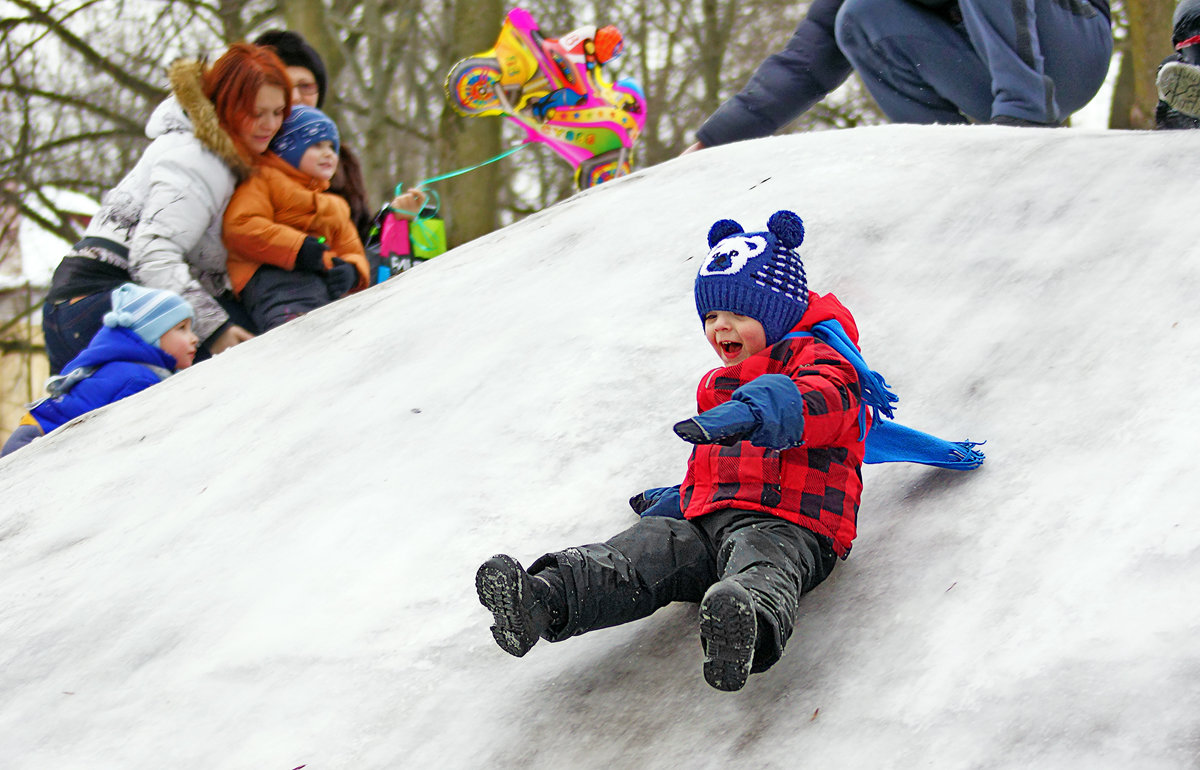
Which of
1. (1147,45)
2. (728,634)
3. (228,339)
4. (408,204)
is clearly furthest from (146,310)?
(1147,45)

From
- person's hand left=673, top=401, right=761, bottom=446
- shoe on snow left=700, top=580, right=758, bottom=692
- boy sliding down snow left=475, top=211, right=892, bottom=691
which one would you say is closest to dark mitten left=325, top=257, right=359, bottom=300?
boy sliding down snow left=475, top=211, right=892, bottom=691

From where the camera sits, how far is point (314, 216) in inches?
171

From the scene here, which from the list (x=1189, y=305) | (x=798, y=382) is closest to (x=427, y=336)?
(x=798, y=382)

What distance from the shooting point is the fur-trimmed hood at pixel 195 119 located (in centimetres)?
409

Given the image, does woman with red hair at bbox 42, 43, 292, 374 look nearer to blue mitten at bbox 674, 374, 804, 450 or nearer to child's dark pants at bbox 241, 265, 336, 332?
child's dark pants at bbox 241, 265, 336, 332

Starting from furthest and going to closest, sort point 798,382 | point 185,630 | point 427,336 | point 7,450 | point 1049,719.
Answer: point 7,450 < point 427,336 < point 185,630 < point 798,382 < point 1049,719

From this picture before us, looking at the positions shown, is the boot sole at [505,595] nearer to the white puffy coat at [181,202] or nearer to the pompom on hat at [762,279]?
the pompom on hat at [762,279]

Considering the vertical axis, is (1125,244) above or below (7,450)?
above

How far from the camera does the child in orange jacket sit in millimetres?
4137

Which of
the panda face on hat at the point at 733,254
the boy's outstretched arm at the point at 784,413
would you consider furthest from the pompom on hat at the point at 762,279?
the boy's outstretched arm at the point at 784,413

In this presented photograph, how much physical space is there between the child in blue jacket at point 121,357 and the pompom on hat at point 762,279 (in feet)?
7.65

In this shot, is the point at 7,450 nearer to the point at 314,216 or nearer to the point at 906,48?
the point at 314,216

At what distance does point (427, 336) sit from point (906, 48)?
80.8 inches

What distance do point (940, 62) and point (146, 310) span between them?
2.90 m
